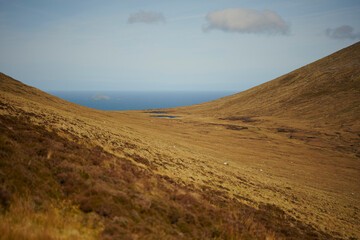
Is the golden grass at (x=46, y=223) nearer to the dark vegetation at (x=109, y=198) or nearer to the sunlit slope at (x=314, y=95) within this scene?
the dark vegetation at (x=109, y=198)

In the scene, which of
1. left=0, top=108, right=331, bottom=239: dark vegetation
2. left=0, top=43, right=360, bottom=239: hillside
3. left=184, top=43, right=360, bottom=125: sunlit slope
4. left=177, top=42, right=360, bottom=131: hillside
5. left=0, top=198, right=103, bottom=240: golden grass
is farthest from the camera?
left=184, top=43, right=360, bottom=125: sunlit slope

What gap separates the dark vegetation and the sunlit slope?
3314 inches

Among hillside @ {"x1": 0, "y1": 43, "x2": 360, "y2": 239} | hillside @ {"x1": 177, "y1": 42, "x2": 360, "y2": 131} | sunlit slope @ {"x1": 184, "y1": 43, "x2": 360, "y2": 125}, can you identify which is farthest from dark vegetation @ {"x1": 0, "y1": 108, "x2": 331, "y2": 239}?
sunlit slope @ {"x1": 184, "y1": 43, "x2": 360, "y2": 125}

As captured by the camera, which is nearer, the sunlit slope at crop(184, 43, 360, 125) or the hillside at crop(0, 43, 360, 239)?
the hillside at crop(0, 43, 360, 239)

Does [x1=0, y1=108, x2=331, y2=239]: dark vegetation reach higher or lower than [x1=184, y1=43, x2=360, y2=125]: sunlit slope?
lower

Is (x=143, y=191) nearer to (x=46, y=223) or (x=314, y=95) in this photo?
(x=46, y=223)

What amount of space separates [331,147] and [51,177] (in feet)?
207

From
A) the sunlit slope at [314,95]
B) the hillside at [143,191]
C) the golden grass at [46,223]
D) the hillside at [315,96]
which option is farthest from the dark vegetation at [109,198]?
the sunlit slope at [314,95]

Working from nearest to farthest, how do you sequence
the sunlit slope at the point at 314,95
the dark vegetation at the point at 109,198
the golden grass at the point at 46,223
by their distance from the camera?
the golden grass at the point at 46,223
the dark vegetation at the point at 109,198
the sunlit slope at the point at 314,95

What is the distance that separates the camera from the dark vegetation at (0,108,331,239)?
22.3 feet

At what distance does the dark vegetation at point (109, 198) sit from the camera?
679 centimetres

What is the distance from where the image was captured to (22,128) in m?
12.7

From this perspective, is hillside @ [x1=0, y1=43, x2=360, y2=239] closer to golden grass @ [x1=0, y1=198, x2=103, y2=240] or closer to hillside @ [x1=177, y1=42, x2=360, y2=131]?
golden grass @ [x1=0, y1=198, x2=103, y2=240]

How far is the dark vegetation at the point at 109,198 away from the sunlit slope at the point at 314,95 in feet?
276
